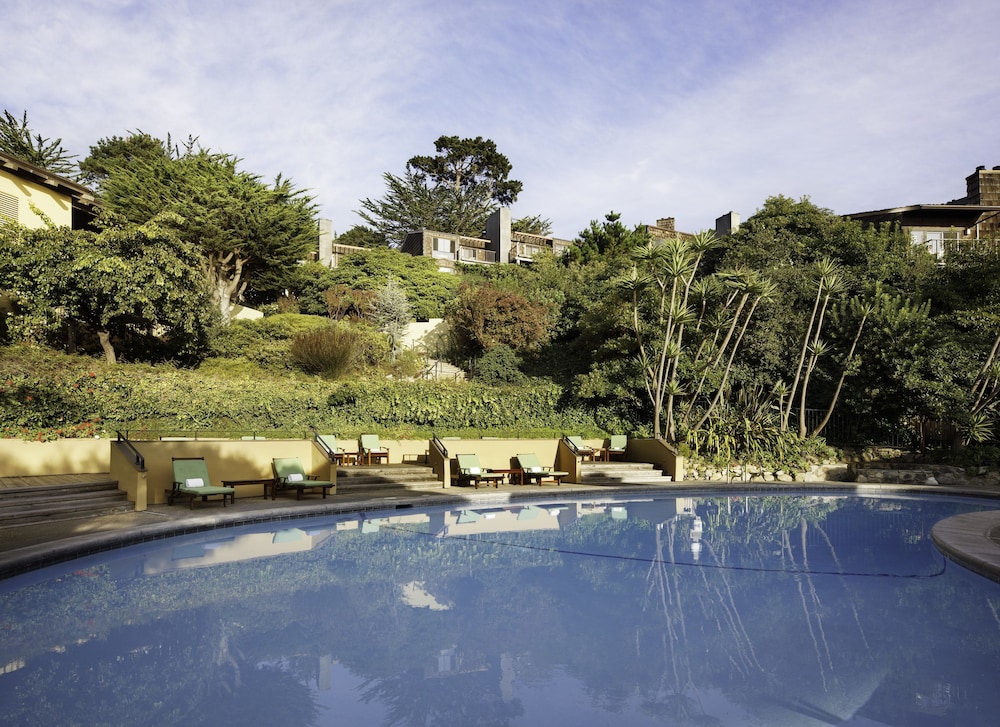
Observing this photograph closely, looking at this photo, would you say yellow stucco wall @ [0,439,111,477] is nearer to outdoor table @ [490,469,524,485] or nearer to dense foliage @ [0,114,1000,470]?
dense foliage @ [0,114,1000,470]

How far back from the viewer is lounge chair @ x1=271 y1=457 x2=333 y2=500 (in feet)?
41.9

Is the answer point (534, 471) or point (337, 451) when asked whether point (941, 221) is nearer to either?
point (534, 471)

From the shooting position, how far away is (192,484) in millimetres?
11641

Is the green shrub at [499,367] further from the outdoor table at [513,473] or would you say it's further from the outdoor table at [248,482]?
the outdoor table at [248,482]

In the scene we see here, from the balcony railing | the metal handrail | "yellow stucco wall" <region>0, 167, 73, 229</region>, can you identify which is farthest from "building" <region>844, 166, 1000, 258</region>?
"yellow stucco wall" <region>0, 167, 73, 229</region>

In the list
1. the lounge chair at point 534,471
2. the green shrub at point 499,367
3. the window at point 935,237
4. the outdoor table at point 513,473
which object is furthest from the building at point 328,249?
the window at point 935,237

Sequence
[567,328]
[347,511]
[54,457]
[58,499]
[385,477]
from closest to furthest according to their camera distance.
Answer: [58,499], [54,457], [347,511], [385,477], [567,328]

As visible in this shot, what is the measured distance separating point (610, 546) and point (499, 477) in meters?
5.56

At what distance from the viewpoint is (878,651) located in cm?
587

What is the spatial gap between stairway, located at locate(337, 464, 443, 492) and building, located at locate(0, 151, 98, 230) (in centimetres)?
1043

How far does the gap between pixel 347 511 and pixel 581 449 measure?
7385 mm

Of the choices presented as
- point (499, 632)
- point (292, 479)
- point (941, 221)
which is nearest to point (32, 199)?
point (292, 479)

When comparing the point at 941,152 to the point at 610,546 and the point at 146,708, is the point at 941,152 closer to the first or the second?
the point at 610,546

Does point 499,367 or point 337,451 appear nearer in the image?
point 337,451
